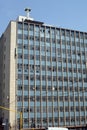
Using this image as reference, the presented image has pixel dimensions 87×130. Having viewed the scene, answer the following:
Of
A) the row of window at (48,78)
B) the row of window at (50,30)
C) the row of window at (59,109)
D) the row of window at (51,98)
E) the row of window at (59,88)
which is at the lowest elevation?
the row of window at (59,109)

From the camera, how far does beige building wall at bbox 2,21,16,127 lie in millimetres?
85688

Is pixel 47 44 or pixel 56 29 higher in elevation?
pixel 56 29

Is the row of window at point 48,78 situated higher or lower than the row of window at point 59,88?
higher

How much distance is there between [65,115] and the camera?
302 feet

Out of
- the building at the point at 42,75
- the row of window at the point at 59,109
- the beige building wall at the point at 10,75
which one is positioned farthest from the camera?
the building at the point at 42,75

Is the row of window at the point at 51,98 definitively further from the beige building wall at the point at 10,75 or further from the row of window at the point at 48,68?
the row of window at the point at 48,68

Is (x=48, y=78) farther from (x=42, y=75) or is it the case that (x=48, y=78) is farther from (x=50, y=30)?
(x=50, y=30)

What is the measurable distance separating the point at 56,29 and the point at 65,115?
32.6 meters

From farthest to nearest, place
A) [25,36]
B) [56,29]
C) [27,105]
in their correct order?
[56,29], [25,36], [27,105]

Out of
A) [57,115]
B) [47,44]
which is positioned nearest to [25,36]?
[47,44]

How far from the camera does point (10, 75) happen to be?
8831cm


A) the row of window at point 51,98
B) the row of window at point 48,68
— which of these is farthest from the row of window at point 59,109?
the row of window at point 48,68

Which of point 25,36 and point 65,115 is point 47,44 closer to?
point 25,36

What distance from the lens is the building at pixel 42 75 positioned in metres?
87.8
